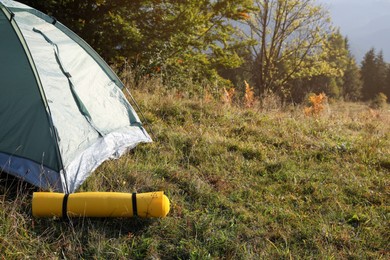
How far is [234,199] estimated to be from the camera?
3801 millimetres

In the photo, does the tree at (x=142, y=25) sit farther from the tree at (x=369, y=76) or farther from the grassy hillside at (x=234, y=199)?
the tree at (x=369, y=76)

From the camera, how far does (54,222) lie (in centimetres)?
313

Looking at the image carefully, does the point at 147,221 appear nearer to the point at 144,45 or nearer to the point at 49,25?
the point at 49,25

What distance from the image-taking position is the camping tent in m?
3.55

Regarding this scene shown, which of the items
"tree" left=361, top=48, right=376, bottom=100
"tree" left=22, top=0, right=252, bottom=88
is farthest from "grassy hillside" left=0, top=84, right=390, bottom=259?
"tree" left=361, top=48, right=376, bottom=100

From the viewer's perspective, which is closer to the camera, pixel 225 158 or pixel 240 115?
pixel 225 158

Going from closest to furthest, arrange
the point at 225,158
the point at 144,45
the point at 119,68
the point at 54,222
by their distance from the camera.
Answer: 1. the point at 54,222
2. the point at 225,158
3. the point at 144,45
4. the point at 119,68

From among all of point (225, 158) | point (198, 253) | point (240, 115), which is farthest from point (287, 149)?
point (198, 253)

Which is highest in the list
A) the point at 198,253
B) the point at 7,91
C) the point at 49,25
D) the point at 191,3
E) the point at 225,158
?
the point at 191,3

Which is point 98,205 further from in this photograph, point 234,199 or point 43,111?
point 234,199

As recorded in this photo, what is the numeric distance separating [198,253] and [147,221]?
587 millimetres

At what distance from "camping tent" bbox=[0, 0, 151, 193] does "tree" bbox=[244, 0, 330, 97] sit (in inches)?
515

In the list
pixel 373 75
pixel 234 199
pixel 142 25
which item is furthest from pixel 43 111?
pixel 373 75

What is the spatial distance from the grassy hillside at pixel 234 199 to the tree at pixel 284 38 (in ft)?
38.1
